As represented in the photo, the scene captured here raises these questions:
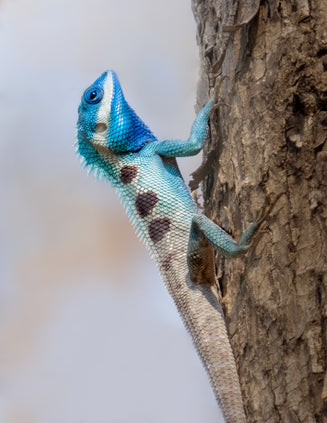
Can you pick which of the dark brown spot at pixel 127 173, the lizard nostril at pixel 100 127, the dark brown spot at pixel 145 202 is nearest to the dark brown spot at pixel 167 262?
the dark brown spot at pixel 145 202

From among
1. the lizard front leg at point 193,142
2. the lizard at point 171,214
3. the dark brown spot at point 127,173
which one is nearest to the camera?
the lizard at point 171,214

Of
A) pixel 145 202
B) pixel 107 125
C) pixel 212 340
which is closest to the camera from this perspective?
pixel 212 340

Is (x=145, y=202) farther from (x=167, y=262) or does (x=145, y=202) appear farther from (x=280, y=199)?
(x=280, y=199)

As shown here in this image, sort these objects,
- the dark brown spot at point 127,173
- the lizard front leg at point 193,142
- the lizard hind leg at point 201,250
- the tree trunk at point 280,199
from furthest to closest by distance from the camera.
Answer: the dark brown spot at point 127,173 < the lizard front leg at point 193,142 < the lizard hind leg at point 201,250 < the tree trunk at point 280,199

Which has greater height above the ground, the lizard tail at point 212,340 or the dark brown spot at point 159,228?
the dark brown spot at point 159,228

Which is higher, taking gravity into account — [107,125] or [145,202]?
[107,125]

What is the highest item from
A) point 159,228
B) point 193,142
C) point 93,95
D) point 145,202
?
point 93,95

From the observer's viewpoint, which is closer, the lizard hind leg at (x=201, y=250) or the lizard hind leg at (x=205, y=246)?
the lizard hind leg at (x=205, y=246)

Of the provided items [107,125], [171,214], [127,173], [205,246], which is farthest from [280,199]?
[107,125]

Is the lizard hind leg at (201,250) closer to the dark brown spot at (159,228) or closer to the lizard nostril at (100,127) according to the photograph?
the dark brown spot at (159,228)
